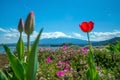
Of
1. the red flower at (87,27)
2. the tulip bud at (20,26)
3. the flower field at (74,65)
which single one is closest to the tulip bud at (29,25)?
the tulip bud at (20,26)

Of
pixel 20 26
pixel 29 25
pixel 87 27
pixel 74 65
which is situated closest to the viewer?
pixel 29 25

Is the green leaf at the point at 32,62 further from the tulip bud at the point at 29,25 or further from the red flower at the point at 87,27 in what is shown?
the red flower at the point at 87,27

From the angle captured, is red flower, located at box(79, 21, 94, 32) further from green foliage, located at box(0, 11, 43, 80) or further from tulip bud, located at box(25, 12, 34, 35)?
tulip bud, located at box(25, 12, 34, 35)

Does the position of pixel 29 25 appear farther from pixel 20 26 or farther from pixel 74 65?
pixel 74 65

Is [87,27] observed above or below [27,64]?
above

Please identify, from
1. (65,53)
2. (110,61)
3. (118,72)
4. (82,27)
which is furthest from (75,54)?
(82,27)

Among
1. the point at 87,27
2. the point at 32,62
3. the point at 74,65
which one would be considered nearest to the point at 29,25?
the point at 32,62

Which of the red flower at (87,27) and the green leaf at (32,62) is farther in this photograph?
the red flower at (87,27)

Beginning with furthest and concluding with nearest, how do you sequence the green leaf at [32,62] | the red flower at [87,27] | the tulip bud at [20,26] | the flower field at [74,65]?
the flower field at [74,65]
the red flower at [87,27]
the tulip bud at [20,26]
the green leaf at [32,62]

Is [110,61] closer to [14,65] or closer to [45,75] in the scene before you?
[45,75]

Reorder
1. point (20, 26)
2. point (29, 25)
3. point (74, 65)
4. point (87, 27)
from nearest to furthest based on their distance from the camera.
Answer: point (29, 25) < point (20, 26) < point (87, 27) < point (74, 65)

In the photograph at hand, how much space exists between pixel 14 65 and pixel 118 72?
5.54 m

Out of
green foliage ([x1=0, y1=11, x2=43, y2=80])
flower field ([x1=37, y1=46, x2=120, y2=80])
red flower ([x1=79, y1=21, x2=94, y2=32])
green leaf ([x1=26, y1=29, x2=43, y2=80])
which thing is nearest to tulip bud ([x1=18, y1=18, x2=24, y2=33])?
green foliage ([x1=0, y1=11, x2=43, y2=80])

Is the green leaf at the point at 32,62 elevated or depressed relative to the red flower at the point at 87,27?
depressed
